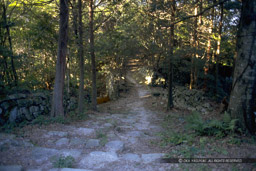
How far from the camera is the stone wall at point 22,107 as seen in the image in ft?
21.0

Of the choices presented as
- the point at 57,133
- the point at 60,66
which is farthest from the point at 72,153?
the point at 60,66

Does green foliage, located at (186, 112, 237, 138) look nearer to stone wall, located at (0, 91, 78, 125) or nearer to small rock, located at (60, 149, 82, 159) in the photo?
small rock, located at (60, 149, 82, 159)

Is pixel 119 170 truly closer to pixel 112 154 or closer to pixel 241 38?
pixel 112 154

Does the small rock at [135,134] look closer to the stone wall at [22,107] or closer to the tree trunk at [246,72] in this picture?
the tree trunk at [246,72]

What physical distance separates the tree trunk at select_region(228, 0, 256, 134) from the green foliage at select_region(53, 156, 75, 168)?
4.03m

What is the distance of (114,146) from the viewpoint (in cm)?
512

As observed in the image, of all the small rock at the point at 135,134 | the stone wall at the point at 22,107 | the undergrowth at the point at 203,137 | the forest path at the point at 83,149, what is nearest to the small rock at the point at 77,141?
the forest path at the point at 83,149

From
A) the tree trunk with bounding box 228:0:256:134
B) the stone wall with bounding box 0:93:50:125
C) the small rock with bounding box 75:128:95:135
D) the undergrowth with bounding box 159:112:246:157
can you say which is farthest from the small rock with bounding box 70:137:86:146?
the tree trunk with bounding box 228:0:256:134

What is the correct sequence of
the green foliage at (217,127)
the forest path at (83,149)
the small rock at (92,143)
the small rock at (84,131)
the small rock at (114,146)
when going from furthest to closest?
the small rock at (84,131)
the small rock at (92,143)
the small rock at (114,146)
the green foliage at (217,127)
the forest path at (83,149)

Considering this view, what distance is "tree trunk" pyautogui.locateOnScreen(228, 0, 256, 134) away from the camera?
4887 millimetres

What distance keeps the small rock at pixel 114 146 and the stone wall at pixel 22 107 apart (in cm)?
347

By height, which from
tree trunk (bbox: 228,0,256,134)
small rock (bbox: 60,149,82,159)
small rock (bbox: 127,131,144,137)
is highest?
tree trunk (bbox: 228,0,256,134)

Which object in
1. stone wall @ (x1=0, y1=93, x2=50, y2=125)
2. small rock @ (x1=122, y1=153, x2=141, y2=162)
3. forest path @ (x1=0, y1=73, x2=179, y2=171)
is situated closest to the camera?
forest path @ (x1=0, y1=73, x2=179, y2=171)

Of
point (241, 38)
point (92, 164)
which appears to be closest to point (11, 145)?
point (92, 164)
